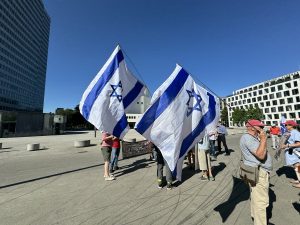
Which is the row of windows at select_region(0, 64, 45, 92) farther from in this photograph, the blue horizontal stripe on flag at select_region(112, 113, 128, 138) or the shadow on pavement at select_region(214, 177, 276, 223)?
the shadow on pavement at select_region(214, 177, 276, 223)

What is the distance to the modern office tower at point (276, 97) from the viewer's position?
72.4m

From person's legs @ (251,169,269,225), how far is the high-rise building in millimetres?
97790

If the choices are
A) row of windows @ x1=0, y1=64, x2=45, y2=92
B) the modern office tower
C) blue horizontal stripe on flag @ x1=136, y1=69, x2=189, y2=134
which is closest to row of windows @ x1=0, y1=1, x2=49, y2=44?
row of windows @ x1=0, y1=64, x2=45, y2=92

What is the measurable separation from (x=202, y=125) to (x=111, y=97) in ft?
9.28

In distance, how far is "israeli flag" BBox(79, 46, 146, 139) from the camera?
19.9 feet

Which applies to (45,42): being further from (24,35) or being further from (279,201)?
(279,201)

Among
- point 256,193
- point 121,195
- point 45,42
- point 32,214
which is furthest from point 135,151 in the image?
point 45,42

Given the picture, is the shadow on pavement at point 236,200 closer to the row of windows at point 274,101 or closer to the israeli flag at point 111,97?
the israeli flag at point 111,97

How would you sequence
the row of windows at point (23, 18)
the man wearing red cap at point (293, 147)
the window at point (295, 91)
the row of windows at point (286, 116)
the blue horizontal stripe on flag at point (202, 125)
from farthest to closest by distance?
the row of windows at point (23, 18) → the window at point (295, 91) → the row of windows at point (286, 116) → the man wearing red cap at point (293, 147) → the blue horizontal stripe on flag at point (202, 125)

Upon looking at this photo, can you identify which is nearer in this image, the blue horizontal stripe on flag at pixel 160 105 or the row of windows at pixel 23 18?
the blue horizontal stripe on flag at pixel 160 105

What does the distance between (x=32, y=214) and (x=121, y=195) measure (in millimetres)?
1915

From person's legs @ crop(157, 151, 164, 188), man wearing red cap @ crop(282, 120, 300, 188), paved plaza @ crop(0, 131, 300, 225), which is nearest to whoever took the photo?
paved plaza @ crop(0, 131, 300, 225)

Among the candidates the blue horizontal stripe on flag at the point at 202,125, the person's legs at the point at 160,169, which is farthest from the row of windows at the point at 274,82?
the person's legs at the point at 160,169

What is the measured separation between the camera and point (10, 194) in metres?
5.52
